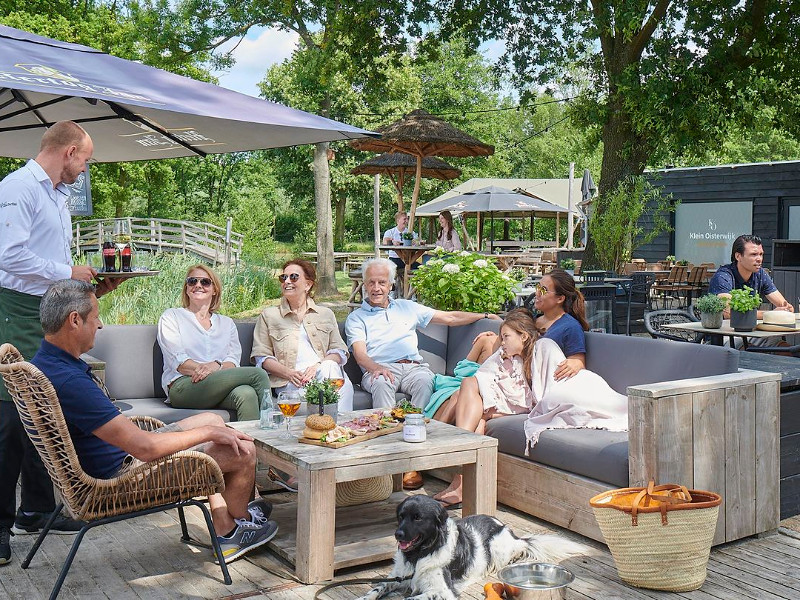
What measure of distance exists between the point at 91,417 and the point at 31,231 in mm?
1267

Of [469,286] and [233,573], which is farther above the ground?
[469,286]

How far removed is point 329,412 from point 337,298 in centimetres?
1317

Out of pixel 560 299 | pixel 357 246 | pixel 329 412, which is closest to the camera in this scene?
pixel 329 412

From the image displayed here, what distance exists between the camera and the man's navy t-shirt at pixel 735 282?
19.9ft

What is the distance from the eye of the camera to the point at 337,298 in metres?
16.8

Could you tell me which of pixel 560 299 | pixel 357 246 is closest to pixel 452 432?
pixel 560 299

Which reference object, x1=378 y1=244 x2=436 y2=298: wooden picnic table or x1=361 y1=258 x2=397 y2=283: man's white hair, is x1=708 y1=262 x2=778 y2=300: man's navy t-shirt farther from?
x1=378 y1=244 x2=436 y2=298: wooden picnic table

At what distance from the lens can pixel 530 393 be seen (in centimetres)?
448

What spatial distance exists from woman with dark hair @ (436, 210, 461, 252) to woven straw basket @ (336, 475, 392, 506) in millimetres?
8303

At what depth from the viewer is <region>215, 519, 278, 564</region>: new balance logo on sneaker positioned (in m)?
3.49

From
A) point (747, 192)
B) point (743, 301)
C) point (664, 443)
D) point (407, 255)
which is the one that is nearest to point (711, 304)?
point (743, 301)

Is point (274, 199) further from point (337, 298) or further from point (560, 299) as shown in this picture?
point (560, 299)

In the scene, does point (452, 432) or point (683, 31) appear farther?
point (683, 31)

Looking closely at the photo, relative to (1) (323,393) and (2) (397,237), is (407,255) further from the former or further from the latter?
(1) (323,393)
